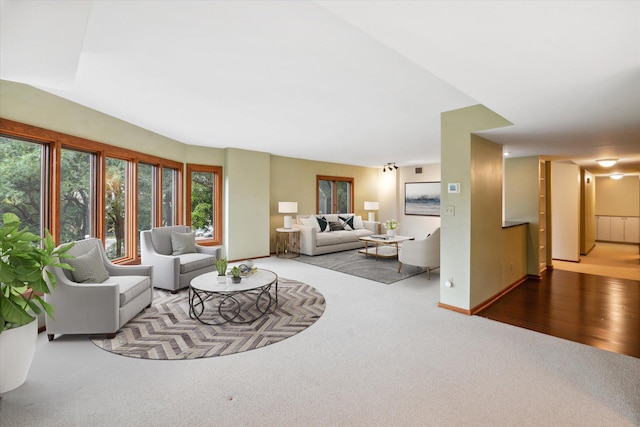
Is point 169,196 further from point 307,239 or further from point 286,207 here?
point 307,239

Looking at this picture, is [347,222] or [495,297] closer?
[495,297]

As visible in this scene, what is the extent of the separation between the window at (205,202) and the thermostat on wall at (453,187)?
4.65 m

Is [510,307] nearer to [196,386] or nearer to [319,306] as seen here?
[319,306]

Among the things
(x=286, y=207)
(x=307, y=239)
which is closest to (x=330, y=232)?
(x=307, y=239)

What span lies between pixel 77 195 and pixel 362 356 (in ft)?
13.0

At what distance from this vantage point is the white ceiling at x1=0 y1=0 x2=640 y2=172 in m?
1.51

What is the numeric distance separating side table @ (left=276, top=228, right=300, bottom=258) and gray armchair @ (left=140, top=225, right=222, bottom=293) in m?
2.48

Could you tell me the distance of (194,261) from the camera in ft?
14.9

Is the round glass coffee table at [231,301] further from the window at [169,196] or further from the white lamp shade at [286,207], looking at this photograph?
the white lamp shade at [286,207]

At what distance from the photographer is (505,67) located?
1.97 meters

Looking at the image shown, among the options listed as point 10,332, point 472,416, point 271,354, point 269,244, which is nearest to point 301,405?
point 271,354

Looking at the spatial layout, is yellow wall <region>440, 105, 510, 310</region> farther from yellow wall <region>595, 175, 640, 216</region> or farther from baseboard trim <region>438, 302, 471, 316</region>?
yellow wall <region>595, 175, 640, 216</region>

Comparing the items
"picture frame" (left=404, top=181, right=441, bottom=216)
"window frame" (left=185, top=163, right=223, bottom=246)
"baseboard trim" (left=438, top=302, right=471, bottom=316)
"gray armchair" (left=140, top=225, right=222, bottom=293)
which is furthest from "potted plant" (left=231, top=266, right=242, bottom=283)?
"picture frame" (left=404, top=181, right=441, bottom=216)

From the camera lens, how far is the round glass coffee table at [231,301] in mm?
3309
